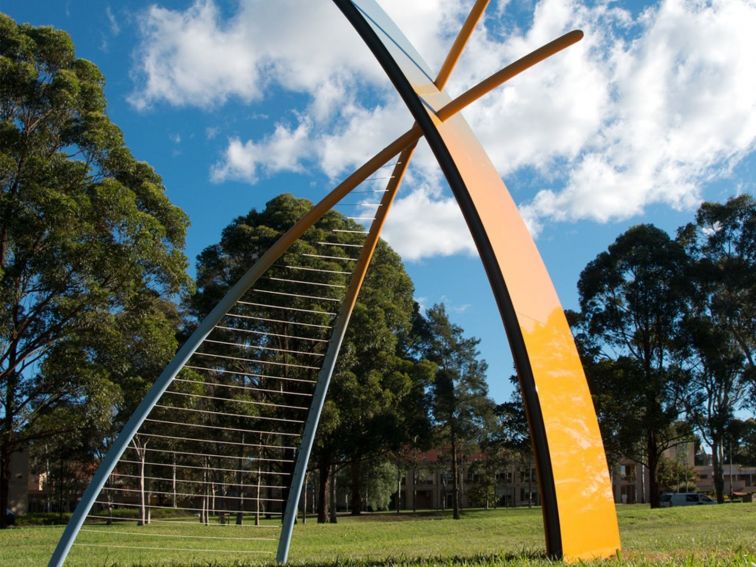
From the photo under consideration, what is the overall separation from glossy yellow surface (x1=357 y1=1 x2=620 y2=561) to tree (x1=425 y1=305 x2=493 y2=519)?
29.0m

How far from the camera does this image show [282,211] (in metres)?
31.9

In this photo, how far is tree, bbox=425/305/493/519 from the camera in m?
37.4

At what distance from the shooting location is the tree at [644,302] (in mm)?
33750

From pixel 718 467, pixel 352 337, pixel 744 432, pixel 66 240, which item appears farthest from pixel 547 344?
pixel 718 467

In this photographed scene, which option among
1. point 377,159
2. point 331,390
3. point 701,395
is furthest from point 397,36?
point 701,395

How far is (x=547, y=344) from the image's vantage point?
755 centimetres

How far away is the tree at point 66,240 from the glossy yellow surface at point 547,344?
14.5m

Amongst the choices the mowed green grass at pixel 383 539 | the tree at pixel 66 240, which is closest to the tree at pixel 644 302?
the mowed green grass at pixel 383 539

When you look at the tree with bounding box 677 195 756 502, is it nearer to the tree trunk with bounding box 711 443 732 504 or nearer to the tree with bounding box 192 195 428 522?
the tree trunk with bounding box 711 443 732 504

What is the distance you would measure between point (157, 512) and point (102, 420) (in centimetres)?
2642

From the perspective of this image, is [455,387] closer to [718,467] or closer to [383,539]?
[718,467]

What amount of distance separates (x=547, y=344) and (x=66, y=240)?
52.7ft

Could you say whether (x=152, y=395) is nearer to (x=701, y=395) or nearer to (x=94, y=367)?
(x=94, y=367)

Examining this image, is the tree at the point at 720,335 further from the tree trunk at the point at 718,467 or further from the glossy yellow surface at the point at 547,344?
the glossy yellow surface at the point at 547,344
